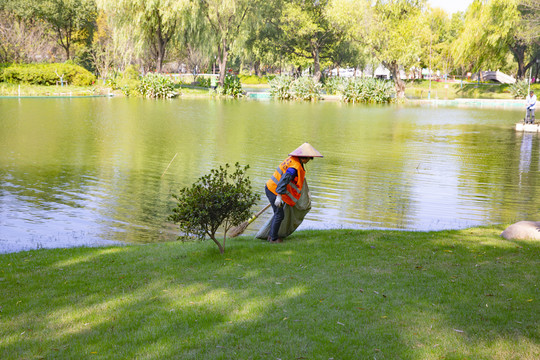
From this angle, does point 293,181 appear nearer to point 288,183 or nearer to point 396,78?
point 288,183

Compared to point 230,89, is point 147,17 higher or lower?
higher

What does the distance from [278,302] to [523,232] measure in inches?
180

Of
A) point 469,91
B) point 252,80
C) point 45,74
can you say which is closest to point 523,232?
point 45,74

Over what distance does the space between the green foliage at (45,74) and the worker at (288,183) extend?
47.7 meters

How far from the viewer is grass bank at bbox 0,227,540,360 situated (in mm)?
4242

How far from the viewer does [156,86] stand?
157 ft

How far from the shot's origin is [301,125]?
28.5 metres

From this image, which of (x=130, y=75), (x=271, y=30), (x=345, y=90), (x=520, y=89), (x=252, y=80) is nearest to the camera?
(x=345, y=90)

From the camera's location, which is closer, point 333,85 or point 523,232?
point 523,232

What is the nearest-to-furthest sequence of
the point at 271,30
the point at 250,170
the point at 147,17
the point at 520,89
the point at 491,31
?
the point at 250,170 < the point at 147,17 < the point at 491,31 < the point at 520,89 < the point at 271,30

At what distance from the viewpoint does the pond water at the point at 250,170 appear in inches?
425

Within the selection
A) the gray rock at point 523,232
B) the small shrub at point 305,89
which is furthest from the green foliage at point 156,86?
the gray rock at point 523,232

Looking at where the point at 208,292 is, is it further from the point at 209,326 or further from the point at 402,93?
the point at 402,93

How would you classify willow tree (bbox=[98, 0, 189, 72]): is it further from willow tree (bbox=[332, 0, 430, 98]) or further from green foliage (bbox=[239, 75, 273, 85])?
green foliage (bbox=[239, 75, 273, 85])
